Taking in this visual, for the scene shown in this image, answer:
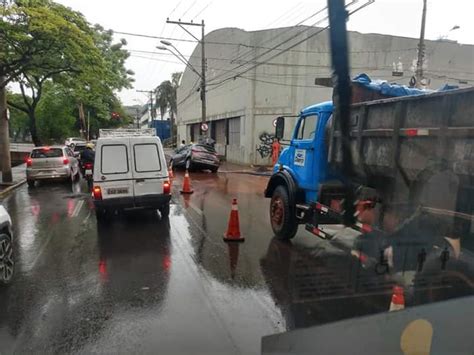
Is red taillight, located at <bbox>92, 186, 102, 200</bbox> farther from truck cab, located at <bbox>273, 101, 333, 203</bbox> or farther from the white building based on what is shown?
the white building

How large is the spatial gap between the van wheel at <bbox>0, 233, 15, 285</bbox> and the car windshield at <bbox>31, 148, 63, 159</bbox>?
11.8 m

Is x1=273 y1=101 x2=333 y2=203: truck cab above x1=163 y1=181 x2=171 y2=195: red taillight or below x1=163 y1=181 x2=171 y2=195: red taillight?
above

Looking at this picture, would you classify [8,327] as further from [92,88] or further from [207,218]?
[92,88]

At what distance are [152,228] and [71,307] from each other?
3987mm

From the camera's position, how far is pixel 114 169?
8.70 metres

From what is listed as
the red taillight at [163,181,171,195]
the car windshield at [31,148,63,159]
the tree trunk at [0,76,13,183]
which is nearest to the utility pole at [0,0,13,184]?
the tree trunk at [0,76,13,183]

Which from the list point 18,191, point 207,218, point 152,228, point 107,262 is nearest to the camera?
point 107,262

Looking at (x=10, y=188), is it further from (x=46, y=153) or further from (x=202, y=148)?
(x=202, y=148)

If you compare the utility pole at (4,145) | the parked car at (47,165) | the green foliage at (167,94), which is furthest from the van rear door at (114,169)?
the green foliage at (167,94)

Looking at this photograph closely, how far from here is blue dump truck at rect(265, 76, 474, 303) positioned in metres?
3.69

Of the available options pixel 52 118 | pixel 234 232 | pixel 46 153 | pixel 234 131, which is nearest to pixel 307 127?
pixel 234 232

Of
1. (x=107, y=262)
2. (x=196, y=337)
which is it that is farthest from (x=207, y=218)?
(x=196, y=337)

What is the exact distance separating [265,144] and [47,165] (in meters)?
13.0

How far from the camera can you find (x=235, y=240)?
7.23 meters
